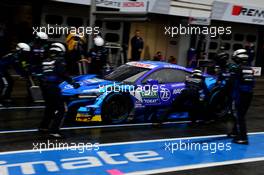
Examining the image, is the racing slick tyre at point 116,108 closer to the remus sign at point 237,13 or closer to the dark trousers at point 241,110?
the dark trousers at point 241,110

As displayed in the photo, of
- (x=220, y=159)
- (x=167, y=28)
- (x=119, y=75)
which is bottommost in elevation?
(x=220, y=159)

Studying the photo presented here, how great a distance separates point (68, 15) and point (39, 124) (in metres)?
10.1

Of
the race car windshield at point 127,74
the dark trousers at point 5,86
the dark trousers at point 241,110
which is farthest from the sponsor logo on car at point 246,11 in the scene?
the dark trousers at point 241,110

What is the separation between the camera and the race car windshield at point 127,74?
34.7ft

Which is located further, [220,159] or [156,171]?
[220,159]

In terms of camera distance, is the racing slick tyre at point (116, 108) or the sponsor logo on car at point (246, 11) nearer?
the racing slick tyre at point (116, 108)

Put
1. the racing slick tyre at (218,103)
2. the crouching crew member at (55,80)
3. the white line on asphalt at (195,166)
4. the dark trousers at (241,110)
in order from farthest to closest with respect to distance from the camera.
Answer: the racing slick tyre at (218,103), the dark trousers at (241,110), the crouching crew member at (55,80), the white line on asphalt at (195,166)

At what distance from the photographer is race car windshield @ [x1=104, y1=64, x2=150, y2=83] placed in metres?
10.6

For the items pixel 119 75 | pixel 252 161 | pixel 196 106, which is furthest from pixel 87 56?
pixel 252 161

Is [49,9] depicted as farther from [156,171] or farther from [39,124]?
[156,171]

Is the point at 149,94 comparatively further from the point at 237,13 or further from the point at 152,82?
the point at 237,13

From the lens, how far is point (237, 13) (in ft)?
74.0

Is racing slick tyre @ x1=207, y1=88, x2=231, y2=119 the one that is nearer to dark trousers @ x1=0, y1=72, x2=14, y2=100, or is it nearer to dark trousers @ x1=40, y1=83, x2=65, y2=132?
dark trousers @ x1=40, y1=83, x2=65, y2=132

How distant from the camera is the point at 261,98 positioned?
53.7 ft
